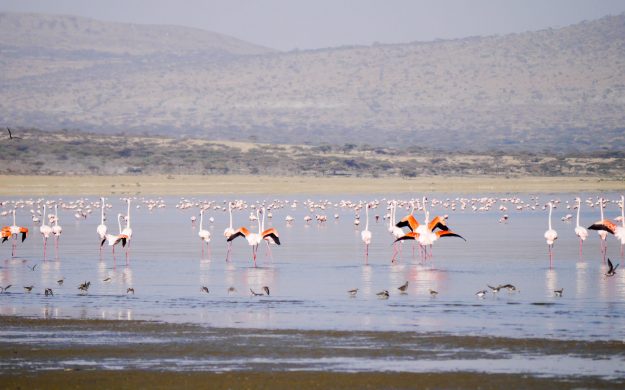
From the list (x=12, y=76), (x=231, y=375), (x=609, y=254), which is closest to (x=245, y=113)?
(x=12, y=76)

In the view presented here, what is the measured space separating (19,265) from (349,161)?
50.0 m

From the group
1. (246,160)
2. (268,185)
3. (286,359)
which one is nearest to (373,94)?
(246,160)

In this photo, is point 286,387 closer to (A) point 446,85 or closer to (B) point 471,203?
(B) point 471,203

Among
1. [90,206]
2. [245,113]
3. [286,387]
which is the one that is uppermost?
[245,113]

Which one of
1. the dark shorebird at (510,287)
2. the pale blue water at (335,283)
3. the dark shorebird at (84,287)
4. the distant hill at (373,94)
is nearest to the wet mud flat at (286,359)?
the pale blue water at (335,283)

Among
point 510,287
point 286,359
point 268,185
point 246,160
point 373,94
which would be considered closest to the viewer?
point 286,359

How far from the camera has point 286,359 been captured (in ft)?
34.3

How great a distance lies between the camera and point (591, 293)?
15094mm

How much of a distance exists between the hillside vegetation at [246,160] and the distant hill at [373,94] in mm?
36283

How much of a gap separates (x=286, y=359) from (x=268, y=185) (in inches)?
1859

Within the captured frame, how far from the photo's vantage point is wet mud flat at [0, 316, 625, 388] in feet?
30.8

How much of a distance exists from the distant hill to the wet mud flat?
97770 millimetres

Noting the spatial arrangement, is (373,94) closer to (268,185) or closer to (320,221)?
(268,185)

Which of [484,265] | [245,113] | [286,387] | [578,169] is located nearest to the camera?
[286,387]
